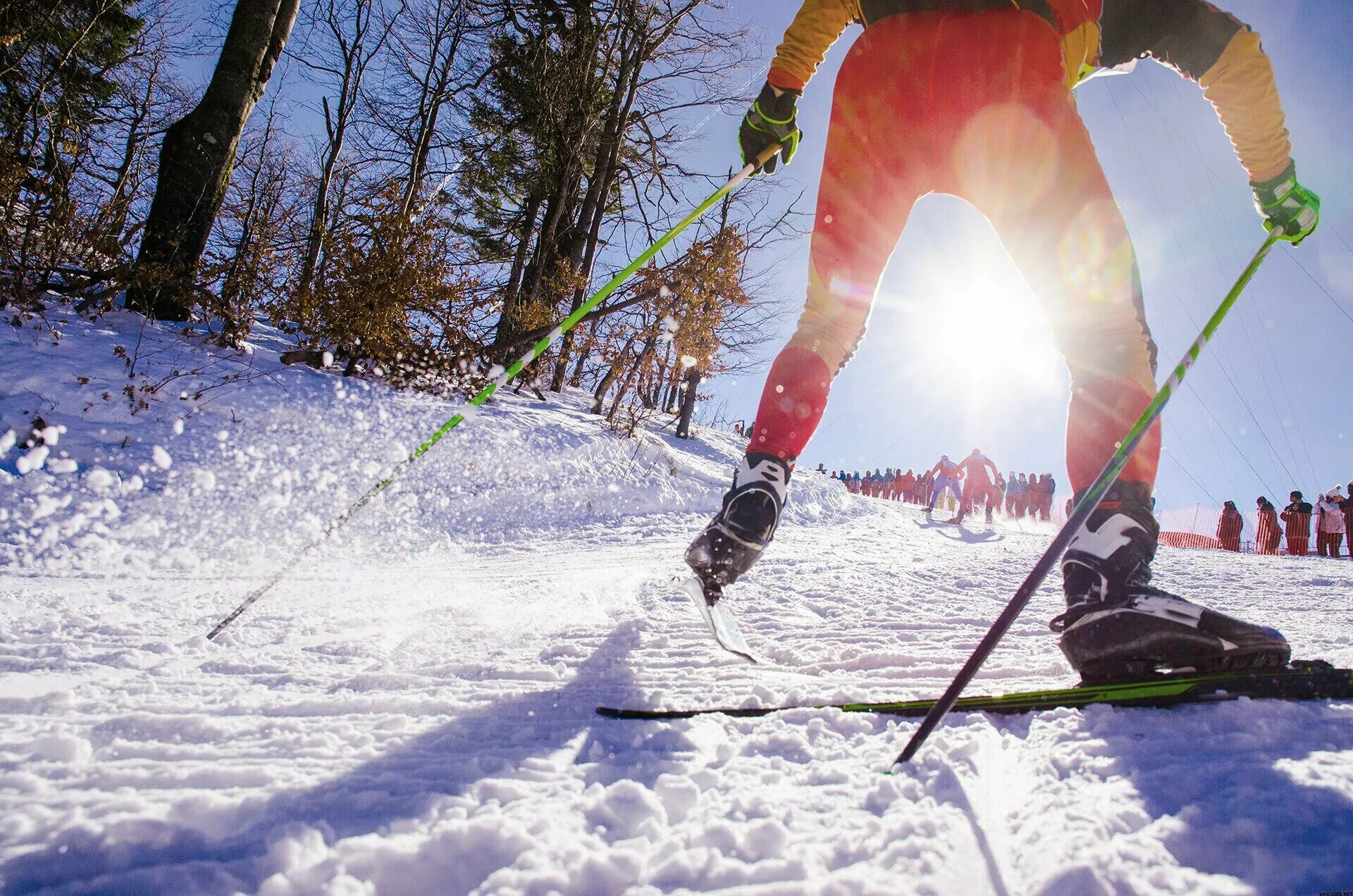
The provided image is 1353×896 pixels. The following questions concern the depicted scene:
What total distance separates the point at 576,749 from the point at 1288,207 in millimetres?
2097

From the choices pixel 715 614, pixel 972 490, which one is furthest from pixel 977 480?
pixel 715 614

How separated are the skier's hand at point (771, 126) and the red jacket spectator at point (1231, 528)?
14870 millimetres

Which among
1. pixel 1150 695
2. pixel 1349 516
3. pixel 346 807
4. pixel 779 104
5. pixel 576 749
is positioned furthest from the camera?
pixel 1349 516

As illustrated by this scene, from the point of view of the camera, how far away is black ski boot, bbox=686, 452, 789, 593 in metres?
1.50

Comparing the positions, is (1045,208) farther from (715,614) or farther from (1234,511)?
(1234,511)

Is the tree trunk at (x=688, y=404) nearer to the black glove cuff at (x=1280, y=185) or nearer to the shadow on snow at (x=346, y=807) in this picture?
the black glove cuff at (x=1280, y=185)

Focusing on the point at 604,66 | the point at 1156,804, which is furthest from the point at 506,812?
the point at 604,66

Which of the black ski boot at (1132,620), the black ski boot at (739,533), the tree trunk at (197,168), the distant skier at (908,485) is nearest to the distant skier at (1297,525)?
the distant skier at (908,485)

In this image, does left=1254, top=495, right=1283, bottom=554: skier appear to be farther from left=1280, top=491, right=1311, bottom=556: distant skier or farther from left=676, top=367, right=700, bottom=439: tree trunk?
left=676, top=367, right=700, bottom=439: tree trunk

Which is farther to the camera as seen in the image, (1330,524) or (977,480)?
(977,480)

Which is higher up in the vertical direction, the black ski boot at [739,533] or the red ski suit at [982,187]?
the red ski suit at [982,187]

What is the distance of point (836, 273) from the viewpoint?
1.71 meters

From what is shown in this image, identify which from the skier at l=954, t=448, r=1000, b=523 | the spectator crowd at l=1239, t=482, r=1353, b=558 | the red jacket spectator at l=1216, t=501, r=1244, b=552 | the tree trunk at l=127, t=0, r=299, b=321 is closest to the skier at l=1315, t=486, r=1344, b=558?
the spectator crowd at l=1239, t=482, r=1353, b=558

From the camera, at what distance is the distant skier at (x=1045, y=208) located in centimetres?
117
